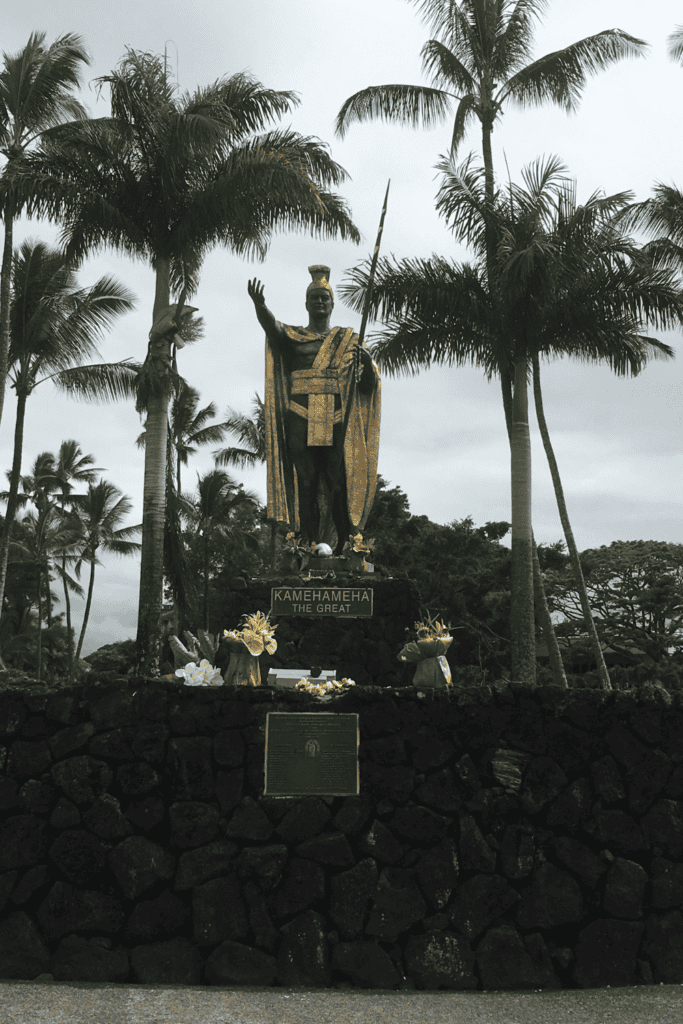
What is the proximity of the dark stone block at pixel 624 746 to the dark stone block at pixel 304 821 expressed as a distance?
5.56 ft

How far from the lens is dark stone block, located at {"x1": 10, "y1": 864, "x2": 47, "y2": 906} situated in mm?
4914

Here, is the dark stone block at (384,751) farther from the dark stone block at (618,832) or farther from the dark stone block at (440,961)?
the dark stone block at (618,832)

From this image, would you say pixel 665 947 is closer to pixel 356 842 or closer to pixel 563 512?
pixel 356 842

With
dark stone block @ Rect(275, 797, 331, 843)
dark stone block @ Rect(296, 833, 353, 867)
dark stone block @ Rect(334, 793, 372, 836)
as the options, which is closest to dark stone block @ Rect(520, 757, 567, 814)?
dark stone block @ Rect(334, 793, 372, 836)

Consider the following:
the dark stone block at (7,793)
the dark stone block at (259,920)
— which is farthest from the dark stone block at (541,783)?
the dark stone block at (7,793)

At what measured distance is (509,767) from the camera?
506cm

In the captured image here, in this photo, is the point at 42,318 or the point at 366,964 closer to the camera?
the point at 366,964

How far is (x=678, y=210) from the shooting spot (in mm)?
15242

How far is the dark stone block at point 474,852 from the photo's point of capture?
493cm

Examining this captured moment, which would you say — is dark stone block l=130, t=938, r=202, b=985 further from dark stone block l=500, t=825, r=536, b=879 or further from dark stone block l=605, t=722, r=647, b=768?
dark stone block l=605, t=722, r=647, b=768

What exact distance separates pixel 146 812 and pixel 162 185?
10402 millimetres

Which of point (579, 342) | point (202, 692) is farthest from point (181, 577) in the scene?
point (202, 692)

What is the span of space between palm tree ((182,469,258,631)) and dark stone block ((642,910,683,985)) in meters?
18.5

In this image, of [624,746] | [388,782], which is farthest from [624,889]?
[388,782]
